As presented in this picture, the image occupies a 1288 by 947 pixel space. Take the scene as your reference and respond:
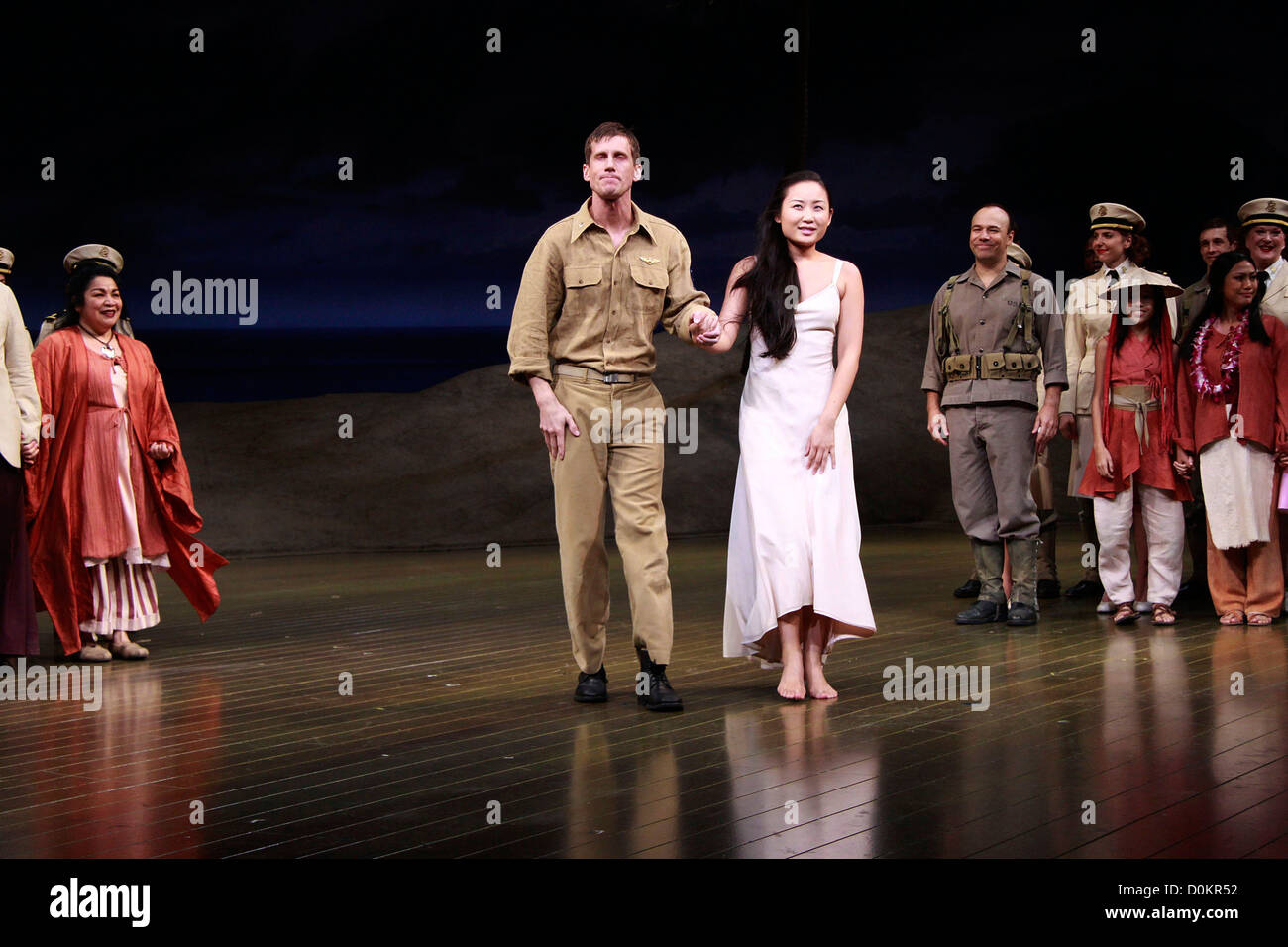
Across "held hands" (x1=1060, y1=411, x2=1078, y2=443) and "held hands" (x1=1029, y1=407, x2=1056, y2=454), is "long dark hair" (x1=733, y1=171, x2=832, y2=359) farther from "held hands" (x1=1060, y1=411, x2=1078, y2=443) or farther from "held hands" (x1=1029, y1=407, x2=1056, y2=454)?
"held hands" (x1=1060, y1=411, x2=1078, y2=443)

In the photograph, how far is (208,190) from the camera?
62.4 feet

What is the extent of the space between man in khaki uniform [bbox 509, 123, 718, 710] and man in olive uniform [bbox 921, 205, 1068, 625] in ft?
7.83

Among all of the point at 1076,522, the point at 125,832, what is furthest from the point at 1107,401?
the point at 1076,522

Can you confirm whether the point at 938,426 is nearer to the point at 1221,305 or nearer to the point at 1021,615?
the point at 1021,615

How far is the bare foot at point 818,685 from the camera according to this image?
4609 millimetres

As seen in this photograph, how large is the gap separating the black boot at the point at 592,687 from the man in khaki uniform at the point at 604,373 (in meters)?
0.14

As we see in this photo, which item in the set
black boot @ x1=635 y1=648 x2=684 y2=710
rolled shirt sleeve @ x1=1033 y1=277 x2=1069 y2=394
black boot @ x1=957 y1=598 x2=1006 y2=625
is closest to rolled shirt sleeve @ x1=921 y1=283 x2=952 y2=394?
rolled shirt sleeve @ x1=1033 y1=277 x2=1069 y2=394

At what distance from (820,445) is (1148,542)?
8.98 feet

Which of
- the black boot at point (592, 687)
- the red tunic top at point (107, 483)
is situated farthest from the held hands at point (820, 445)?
the red tunic top at point (107, 483)

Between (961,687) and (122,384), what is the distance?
3760 millimetres

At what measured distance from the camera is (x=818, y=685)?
A: 15.2 ft

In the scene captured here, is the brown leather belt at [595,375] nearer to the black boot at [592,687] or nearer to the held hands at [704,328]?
the held hands at [704,328]

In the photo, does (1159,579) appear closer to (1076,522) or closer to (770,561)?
(770,561)

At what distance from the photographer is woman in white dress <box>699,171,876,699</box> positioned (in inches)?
178
